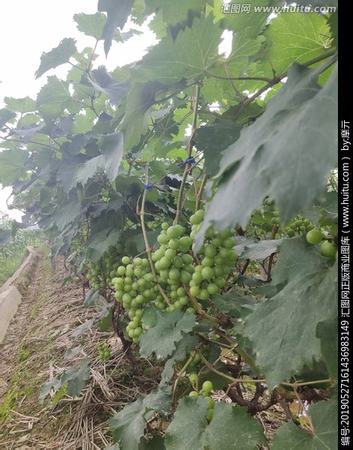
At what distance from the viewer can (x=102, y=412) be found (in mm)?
1819

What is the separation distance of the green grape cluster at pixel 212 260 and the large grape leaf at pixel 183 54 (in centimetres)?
31

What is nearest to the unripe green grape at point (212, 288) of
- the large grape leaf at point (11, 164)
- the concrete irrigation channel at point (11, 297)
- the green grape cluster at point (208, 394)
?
the green grape cluster at point (208, 394)

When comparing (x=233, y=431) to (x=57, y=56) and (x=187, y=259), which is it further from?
(x=57, y=56)

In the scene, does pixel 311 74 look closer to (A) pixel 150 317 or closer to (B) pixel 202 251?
(B) pixel 202 251

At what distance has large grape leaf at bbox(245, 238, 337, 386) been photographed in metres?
0.59

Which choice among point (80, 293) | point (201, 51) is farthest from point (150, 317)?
point (80, 293)

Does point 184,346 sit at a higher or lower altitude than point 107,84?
lower

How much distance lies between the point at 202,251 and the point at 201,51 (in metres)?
0.42

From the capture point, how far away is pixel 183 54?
817mm

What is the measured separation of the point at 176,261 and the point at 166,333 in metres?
0.17

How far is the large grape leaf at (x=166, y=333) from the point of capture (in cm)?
84

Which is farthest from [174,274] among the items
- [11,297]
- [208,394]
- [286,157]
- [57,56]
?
[11,297]

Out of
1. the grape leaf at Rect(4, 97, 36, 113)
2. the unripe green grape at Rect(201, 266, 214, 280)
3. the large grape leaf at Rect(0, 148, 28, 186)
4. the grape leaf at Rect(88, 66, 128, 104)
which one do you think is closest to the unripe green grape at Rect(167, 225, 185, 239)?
the unripe green grape at Rect(201, 266, 214, 280)

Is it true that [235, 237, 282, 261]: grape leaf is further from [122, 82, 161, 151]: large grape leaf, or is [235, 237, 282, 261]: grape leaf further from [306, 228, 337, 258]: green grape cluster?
[122, 82, 161, 151]: large grape leaf
